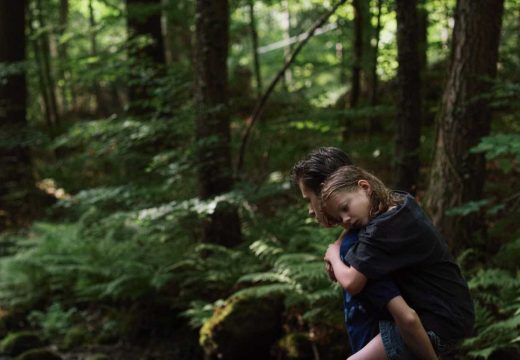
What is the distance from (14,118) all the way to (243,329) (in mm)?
8775

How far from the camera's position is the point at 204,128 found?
613 centimetres

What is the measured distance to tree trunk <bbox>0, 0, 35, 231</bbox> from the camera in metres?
11.4

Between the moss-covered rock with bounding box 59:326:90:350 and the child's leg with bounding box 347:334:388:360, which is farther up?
the child's leg with bounding box 347:334:388:360

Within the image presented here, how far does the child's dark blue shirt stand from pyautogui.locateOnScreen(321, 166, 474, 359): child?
0.05 meters

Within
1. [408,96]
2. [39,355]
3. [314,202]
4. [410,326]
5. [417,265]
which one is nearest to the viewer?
[410,326]

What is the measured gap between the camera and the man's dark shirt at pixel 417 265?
204 cm

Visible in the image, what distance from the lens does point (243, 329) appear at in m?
5.08

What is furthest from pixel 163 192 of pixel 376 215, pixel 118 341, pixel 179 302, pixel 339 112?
pixel 376 215

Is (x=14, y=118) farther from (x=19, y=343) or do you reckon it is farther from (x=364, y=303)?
(x=364, y=303)

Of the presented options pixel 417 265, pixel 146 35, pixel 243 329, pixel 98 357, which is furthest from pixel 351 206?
pixel 146 35

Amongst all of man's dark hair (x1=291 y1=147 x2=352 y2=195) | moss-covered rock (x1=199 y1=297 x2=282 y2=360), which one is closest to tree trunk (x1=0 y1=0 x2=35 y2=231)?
moss-covered rock (x1=199 y1=297 x2=282 y2=360)

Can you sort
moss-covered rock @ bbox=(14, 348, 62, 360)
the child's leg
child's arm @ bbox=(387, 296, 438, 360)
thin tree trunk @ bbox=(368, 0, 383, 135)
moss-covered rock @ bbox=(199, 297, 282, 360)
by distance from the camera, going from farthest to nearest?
1. thin tree trunk @ bbox=(368, 0, 383, 135)
2. moss-covered rock @ bbox=(14, 348, 62, 360)
3. moss-covered rock @ bbox=(199, 297, 282, 360)
4. the child's leg
5. child's arm @ bbox=(387, 296, 438, 360)

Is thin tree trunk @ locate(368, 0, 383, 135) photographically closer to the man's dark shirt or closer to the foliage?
the foliage

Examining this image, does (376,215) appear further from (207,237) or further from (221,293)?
(207,237)
